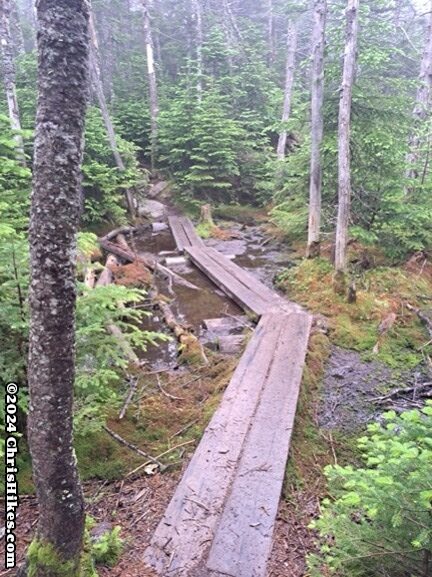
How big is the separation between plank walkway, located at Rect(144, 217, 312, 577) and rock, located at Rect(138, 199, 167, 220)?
13154mm

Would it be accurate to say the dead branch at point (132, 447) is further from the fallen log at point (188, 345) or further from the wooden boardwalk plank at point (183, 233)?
the wooden boardwalk plank at point (183, 233)

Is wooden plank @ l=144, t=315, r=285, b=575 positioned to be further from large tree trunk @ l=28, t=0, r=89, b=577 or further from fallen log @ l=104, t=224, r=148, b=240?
fallen log @ l=104, t=224, r=148, b=240

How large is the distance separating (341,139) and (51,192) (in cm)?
810

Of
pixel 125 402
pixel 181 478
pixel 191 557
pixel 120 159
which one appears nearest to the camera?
pixel 191 557

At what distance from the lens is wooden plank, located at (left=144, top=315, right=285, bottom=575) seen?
3260 mm

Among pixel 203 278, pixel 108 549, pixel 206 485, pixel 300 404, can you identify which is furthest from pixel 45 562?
pixel 203 278

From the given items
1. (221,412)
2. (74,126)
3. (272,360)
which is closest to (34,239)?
(74,126)

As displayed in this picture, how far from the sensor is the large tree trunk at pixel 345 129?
860 cm

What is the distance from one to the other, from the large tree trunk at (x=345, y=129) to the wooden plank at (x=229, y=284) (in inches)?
76.1

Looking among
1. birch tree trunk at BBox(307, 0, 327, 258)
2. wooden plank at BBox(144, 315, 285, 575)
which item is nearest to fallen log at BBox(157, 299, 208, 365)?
wooden plank at BBox(144, 315, 285, 575)

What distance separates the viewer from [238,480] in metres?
3.99

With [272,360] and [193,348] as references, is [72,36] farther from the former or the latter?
[193,348]

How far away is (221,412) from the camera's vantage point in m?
5.11

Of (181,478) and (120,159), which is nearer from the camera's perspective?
(181,478)
